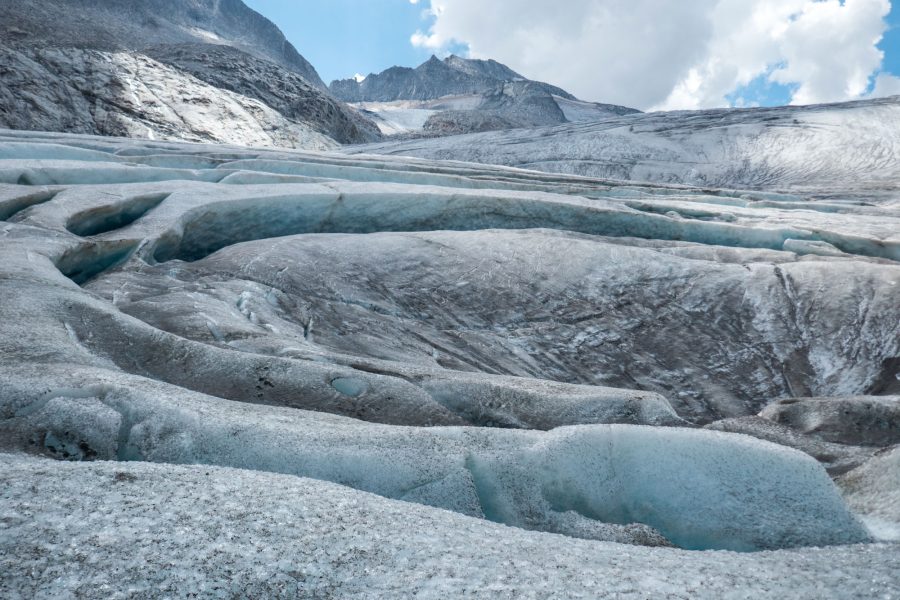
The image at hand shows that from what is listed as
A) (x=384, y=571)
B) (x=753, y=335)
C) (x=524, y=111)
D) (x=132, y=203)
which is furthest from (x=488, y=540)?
(x=524, y=111)

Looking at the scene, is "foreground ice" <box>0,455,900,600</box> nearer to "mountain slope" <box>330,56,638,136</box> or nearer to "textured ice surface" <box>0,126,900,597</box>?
"textured ice surface" <box>0,126,900,597</box>

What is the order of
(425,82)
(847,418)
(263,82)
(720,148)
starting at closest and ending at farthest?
(847,418) < (720,148) < (263,82) < (425,82)

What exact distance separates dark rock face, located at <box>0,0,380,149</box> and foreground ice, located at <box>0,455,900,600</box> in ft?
96.8

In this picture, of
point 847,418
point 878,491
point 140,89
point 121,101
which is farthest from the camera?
point 140,89

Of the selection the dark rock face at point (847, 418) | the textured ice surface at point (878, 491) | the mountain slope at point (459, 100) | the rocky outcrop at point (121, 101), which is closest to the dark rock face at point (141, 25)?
the rocky outcrop at point (121, 101)

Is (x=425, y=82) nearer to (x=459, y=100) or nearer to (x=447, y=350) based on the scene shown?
(x=459, y=100)

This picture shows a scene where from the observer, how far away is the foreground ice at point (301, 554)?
5.41 feet

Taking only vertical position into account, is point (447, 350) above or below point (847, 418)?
below

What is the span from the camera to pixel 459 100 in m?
75.2

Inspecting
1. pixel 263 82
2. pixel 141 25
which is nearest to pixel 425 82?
pixel 141 25

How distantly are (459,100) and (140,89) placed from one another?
4850 centimetres

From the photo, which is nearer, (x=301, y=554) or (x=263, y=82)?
(x=301, y=554)

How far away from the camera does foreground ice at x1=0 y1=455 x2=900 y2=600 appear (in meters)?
1.65

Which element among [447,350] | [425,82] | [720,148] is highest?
[425,82]
